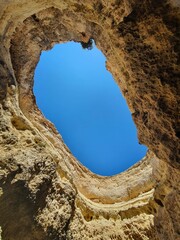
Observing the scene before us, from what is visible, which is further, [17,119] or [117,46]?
[17,119]


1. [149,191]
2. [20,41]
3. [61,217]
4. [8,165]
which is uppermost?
[20,41]

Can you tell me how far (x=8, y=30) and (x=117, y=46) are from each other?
7.77 feet

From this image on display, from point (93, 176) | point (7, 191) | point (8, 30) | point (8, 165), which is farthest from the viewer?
point (93, 176)

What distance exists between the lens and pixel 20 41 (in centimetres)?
521

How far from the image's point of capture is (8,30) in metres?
4.17

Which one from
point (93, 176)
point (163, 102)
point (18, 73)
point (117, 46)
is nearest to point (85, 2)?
point (117, 46)

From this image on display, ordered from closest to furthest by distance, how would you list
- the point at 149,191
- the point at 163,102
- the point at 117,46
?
the point at 163,102, the point at 117,46, the point at 149,191

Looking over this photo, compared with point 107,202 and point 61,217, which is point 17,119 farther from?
point 107,202

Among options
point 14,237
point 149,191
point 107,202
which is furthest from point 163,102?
point 107,202

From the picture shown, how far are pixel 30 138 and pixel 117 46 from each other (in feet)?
6.60

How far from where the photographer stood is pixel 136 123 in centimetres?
341

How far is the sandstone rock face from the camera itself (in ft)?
7.75

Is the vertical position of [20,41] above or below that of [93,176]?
above

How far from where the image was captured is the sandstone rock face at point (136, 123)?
7.75ft
